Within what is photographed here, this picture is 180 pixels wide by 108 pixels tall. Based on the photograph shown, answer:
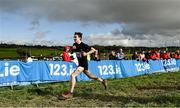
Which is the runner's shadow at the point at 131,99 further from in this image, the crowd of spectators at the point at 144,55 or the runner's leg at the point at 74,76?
Result: the crowd of spectators at the point at 144,55

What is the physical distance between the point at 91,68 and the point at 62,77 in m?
2.68

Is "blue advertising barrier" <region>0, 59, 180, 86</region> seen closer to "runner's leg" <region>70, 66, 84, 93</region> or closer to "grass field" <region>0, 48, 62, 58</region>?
"runner's leg" <region>70, 66, 84, 93</region>

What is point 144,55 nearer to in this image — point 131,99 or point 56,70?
point 56,70

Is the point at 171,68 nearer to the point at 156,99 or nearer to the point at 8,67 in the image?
the point at 8,67

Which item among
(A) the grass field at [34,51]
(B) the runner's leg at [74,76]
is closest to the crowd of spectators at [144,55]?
(B) the runner's leg at [74,76]

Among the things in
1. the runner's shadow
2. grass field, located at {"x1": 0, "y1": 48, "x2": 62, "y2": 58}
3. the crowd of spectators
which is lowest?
the runner's shadow

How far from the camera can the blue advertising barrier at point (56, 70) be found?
15648mm

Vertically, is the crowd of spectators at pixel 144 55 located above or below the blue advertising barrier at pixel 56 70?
above

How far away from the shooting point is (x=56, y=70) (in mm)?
18469

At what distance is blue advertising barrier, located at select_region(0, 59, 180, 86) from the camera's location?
51.3 feet

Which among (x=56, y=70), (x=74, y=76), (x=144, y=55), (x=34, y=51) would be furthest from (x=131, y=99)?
(x=34, y=51)

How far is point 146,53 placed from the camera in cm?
3002

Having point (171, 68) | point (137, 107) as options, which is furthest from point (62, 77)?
point (171, 68)

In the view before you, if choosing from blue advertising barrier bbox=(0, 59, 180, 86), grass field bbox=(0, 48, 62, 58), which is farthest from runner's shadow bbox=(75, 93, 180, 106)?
grass field bbox=(0, 48, 62, 58)
